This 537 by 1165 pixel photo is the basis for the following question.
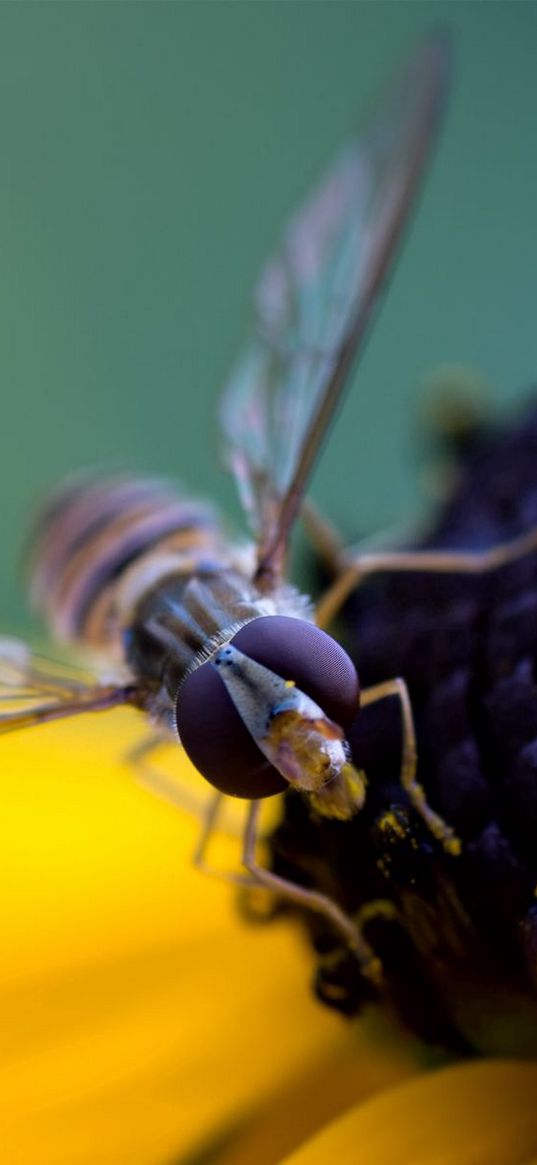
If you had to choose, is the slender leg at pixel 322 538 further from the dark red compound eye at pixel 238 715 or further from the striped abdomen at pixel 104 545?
the dark red compound eye at pixel 238 715

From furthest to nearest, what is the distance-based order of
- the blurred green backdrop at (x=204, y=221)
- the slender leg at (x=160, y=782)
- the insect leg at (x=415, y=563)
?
the blurred green backdrop at (x=204, y=221)
the slender leg at (x=160, y=782)
the insect leg at (x=415, y=563)

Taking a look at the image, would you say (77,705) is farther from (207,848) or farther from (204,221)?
(204,221)

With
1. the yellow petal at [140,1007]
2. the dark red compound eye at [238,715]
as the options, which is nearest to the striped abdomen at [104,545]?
the yellow petal at [140,1007]

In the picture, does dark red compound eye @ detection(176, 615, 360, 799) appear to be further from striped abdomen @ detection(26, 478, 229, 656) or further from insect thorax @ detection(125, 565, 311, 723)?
striped abdomen @ detection(26, 478, 229, 656)

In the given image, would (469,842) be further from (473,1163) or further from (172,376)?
(172,376)

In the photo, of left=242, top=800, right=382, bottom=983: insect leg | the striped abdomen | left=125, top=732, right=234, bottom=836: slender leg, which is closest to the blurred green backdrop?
the striped abdomen
